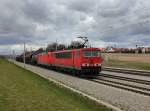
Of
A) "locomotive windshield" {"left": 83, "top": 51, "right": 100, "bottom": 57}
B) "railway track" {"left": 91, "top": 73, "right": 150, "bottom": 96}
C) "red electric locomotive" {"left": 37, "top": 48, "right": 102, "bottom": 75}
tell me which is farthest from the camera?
→ "locomotive windshield" {"left": 83, "top": 51, "right": 100, "bottom": 57}

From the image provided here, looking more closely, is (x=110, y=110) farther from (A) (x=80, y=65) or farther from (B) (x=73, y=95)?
(A) (x=80, y=65)

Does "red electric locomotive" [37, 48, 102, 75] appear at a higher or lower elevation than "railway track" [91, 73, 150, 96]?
higher

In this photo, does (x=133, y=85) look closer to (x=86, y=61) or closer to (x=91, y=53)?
(x=86, y=61)

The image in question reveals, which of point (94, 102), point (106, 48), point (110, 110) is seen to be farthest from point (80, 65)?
point (106, 48)

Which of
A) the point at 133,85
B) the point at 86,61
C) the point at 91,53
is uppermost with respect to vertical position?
the point at 91,53

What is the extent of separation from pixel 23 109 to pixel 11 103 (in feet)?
5.00

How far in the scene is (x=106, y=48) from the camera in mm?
147500

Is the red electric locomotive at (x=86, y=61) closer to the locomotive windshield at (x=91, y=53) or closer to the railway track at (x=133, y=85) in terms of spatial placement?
the locomotive windshield at (x=91, y=53)

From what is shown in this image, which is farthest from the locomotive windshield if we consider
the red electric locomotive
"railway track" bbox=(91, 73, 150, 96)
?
"railway track" bbox=(91, 73, 150, 96)

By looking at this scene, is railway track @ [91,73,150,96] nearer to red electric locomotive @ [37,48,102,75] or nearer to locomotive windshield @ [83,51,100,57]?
red electric locomotive @ [37,48,102,75]

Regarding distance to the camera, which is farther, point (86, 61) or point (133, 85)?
point (86, 61)

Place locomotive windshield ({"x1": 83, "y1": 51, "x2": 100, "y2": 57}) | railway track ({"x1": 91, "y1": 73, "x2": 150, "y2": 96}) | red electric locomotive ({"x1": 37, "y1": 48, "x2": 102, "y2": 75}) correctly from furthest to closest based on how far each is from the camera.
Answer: locomotive windshield ({"x1": 83, "y1": 51, "x2": 100, "y2": 57}) → red electric locomotive ({"x1": 37, "y1": 48, "x2": 102, "y2": 75}) → railway track ({"x1": 91, "y1": 73, "x2": 150, "y2": 96})

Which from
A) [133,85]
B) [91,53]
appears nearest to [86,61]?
[91,53]

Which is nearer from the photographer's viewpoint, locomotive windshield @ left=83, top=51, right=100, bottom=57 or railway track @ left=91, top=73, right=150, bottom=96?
railway track @ left=91, top=73, right=150, bottom=96
